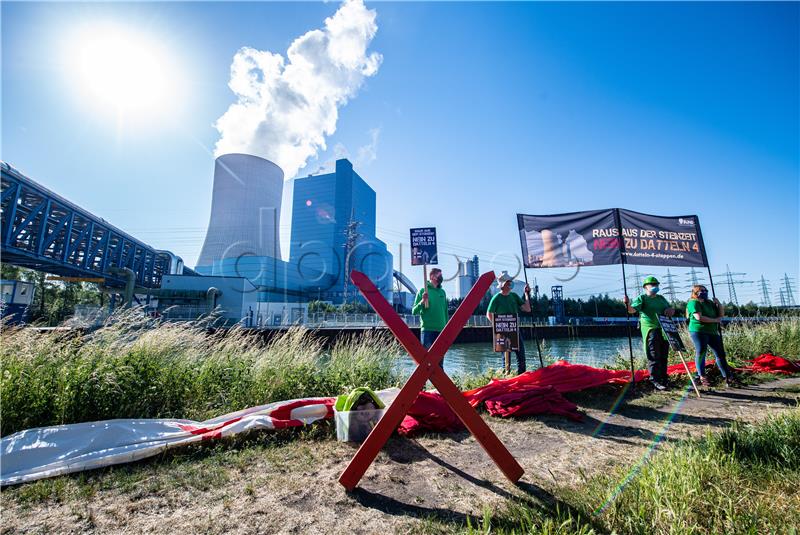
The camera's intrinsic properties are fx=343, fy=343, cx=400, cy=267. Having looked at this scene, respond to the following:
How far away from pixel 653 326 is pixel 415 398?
5524mm

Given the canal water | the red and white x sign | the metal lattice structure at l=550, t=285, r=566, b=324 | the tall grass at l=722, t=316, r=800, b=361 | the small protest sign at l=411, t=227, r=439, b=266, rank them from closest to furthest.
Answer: the red and white x sign → the small protest sign at l=411, t=227, r=439, b=266 → the tall grass at l=722, t=316, r=800, b=361 → the canal water → the metal lattice structure at l=550, t=285, r=566, b=324

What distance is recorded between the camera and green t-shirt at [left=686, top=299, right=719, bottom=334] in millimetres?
5785

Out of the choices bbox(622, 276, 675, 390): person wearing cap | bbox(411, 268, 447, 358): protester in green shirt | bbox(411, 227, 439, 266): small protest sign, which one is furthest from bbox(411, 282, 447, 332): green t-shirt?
bbox(622, 276, 675, 390): person wearing cap

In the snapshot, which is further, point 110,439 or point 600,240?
point 600,240

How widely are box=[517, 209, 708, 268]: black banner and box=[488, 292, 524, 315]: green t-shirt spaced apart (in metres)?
0.79

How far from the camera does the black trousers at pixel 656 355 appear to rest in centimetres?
566

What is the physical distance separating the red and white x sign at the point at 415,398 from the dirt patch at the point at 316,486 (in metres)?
0.19

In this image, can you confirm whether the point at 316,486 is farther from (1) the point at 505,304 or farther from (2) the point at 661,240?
(2) the point at 661,240

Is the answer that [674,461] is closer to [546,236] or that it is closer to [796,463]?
[796,463]

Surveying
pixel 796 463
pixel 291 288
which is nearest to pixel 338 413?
pixel 796 463

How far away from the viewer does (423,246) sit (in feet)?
20.8

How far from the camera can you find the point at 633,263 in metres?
6.78

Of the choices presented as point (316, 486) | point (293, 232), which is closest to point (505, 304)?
point (316, 486)

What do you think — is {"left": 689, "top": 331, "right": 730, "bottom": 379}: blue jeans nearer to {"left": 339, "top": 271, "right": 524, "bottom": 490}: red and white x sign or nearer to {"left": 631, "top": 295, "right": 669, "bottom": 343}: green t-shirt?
{"left": 631, "top": 295, "right": 669, "bottom": 343}: green t-shirt
